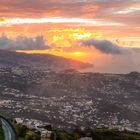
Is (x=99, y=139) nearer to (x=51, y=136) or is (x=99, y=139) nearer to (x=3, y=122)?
(x=51, y=136)

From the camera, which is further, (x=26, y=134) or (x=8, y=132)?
(x=8, y=132)

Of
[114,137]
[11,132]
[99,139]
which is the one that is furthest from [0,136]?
[114,137]

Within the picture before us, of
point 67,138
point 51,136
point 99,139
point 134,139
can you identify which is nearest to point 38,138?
point 51,136

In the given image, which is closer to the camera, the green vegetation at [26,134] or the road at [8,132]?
the green vegetation at [26,134]

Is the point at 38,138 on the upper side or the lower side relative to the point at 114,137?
upper

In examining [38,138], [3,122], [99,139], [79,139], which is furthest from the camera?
[3,122]

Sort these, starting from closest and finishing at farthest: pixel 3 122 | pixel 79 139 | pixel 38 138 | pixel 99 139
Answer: pixel 38 138 → pixel 79 139 → pixel 99 139 → pixel 3 122

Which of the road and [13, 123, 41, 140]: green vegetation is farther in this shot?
the road

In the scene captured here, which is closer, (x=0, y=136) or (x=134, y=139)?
(x=0, y=136)

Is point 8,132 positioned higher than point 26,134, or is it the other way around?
point 26,134
